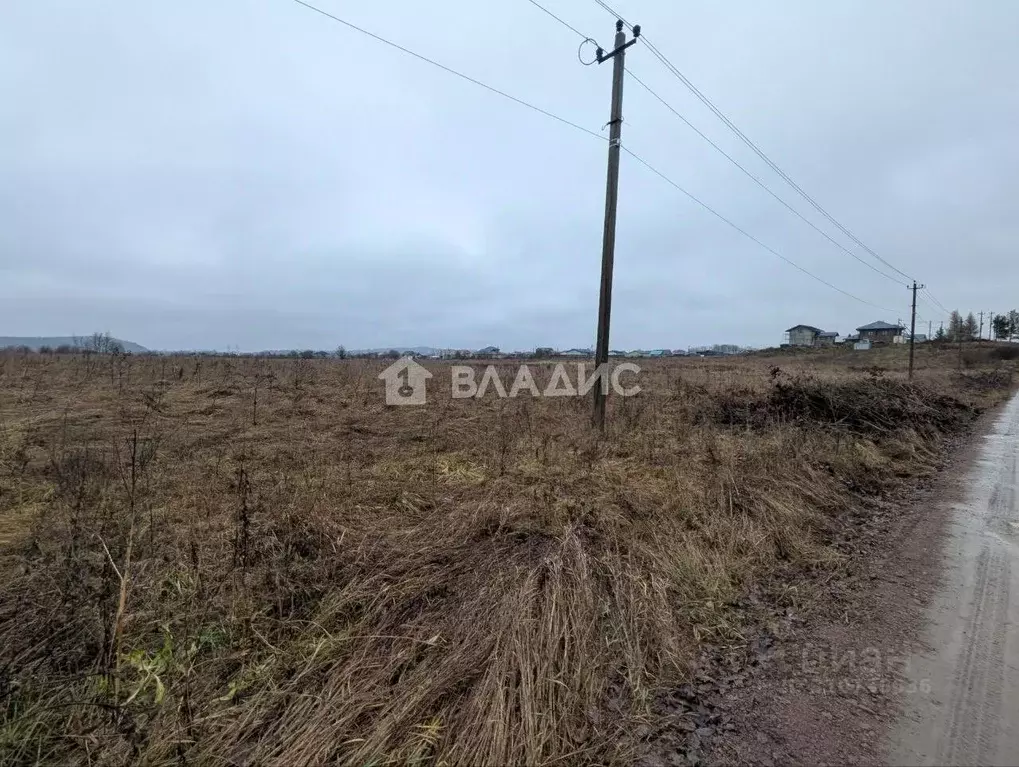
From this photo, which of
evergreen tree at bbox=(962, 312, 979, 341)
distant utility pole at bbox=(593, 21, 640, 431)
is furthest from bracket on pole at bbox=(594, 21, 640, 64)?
evergreen tree at bbox=(962, 312, 979, 341)

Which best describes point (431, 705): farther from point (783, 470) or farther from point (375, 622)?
point (783, 470)

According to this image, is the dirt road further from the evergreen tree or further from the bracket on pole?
the evergreen tree

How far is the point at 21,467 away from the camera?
188 inches

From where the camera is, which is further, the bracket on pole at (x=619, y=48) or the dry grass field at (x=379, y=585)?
the bracket on pole at (x=619, y=48)

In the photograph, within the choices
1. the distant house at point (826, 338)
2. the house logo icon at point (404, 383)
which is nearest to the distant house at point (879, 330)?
the distant house at point (826, 338)

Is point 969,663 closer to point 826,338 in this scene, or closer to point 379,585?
point 379,585

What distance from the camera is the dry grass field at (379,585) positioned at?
6.04 feet

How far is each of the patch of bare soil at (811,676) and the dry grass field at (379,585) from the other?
0.15m

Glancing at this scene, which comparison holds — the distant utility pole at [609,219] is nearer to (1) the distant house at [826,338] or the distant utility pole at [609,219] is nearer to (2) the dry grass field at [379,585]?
(2) the dry grass field at [379,585]

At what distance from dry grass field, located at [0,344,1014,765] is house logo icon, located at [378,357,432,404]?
5.13 m

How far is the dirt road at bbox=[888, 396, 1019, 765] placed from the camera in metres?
1.85

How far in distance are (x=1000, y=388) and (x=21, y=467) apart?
35.4 metres

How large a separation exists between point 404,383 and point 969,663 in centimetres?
1429

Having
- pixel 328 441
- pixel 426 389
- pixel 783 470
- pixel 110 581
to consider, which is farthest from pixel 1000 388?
pixel 110 581
